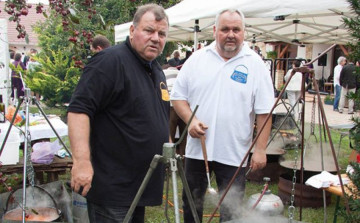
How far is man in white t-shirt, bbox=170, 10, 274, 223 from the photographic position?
2.34m

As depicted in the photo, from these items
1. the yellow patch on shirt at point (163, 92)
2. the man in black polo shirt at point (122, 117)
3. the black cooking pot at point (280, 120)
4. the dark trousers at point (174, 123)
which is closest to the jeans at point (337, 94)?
the black cooking pot at point (280, 120)

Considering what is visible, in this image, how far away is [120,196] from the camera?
5.88 ft

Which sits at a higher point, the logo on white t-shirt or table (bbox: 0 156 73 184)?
the logo on white t-shirt

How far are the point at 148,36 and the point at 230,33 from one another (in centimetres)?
72

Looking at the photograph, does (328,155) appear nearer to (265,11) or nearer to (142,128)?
(265,11)

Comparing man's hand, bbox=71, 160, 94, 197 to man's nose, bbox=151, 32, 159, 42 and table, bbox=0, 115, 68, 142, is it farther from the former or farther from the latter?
table, bbox=0, 115, 68, 142

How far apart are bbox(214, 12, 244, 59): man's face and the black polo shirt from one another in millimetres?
702

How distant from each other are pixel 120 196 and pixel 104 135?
31cm

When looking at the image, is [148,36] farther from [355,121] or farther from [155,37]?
[355,121]

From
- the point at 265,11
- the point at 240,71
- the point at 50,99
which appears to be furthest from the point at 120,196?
the point at 50,99

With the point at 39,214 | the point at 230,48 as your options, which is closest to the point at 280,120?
the point at 230,48

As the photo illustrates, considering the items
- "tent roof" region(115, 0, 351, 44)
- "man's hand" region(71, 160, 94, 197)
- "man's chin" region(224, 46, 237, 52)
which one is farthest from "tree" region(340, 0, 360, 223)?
"man's hand" region(71, 160, 94, 197)

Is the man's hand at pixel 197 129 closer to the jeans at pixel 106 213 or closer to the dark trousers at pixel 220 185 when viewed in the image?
the dark trousers at pixel 220 185

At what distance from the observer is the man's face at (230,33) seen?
2330 millimetres
